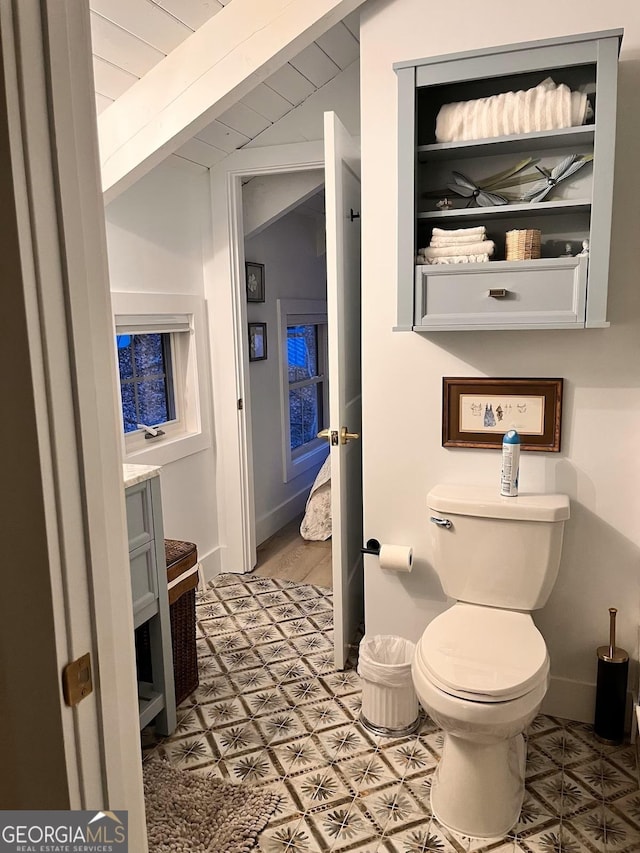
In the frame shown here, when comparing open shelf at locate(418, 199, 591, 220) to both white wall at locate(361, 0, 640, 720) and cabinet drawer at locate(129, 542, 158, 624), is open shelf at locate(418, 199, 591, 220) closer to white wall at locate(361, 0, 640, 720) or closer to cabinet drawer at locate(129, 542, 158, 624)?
white wall at locate(361, 0, 640, 720)

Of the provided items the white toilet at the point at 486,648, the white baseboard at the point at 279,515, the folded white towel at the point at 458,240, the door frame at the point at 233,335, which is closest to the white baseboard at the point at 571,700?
the white toilet at the point at 486,648

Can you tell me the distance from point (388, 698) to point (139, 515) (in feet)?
3.49

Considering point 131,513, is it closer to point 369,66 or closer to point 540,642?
point 540,642

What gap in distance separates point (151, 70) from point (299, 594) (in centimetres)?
243

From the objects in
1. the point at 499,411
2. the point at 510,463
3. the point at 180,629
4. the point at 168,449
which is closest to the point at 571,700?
the point at 510,463

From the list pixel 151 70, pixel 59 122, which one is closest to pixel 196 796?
pixel 59 122

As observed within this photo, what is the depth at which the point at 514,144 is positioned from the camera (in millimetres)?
2109

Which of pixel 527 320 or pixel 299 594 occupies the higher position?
pixel 527 320

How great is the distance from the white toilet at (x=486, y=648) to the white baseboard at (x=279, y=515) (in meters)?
2.01

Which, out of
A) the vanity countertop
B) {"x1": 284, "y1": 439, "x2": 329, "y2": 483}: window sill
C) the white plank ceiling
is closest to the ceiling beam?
the white plank ceiling

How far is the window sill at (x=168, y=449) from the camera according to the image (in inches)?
117

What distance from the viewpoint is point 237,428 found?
11.6ft

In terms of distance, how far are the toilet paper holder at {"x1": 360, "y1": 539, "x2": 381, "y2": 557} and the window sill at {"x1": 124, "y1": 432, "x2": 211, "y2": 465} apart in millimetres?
1091

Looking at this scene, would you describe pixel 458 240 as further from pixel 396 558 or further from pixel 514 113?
pixel 396 558
